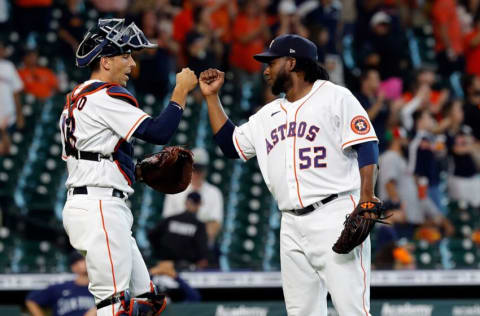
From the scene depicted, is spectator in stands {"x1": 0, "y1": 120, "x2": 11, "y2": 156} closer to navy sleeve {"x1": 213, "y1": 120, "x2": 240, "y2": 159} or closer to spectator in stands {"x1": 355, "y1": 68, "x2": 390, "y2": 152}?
spectator in stands {"x1": 355, "y1": 68, "x2": 390, "y2": 152}

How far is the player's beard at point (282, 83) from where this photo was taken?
5.17 m

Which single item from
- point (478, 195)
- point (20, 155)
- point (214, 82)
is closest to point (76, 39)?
point (20, 155)

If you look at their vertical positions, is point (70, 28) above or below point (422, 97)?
above

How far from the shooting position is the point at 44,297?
7.60 meters

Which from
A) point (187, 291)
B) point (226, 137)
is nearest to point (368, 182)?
point (226, 137)

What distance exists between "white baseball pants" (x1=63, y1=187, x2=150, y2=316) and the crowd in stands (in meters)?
4.26

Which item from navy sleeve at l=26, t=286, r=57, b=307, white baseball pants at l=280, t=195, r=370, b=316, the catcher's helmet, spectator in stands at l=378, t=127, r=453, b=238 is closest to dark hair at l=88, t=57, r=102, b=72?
the catcher's helmet

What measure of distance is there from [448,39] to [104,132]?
930cm

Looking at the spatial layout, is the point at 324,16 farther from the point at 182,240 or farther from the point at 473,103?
the point at 182,240

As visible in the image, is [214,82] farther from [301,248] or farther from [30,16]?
[30,16]

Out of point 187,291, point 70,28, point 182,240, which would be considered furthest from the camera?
point 70,28

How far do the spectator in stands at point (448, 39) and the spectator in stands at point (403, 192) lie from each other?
3143 millimetres

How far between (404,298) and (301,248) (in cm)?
395

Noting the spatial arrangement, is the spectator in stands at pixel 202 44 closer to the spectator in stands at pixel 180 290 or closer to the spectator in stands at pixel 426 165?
the spectator in stands at pixel 426 165
